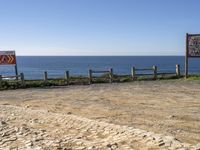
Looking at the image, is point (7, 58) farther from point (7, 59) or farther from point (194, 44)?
point (194, 44)

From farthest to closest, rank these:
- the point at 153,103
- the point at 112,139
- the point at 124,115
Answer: the point at 153,103 < the point at 124,115 < the point at 112,139

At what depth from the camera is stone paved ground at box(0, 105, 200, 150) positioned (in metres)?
8.58

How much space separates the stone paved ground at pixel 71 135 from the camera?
8.58m

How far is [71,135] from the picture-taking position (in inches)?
393

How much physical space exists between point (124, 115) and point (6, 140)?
4214 mm

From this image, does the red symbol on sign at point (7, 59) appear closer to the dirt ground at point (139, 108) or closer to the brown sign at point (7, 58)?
the brown sign at point (7, 58)

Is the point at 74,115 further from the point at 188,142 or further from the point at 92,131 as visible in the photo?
the point at 188,142

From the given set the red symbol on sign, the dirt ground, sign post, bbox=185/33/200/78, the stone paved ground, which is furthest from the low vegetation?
the stone paved ground

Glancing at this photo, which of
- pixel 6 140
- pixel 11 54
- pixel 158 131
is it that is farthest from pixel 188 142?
pixel 11 54

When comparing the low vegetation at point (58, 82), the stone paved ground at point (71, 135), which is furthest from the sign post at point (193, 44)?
the stone paved ground at point (71, 135)

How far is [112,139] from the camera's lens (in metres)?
9.22

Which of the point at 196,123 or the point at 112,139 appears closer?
the point at 112,139

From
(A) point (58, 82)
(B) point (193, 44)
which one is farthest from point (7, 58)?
(B) point (193, 44)

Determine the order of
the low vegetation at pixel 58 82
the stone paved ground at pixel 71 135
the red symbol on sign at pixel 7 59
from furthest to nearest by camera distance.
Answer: the red symbol on sign at pixel 7 59, the low vegetation at pixel 58 82, the stone paved ground at pixel 71 135
